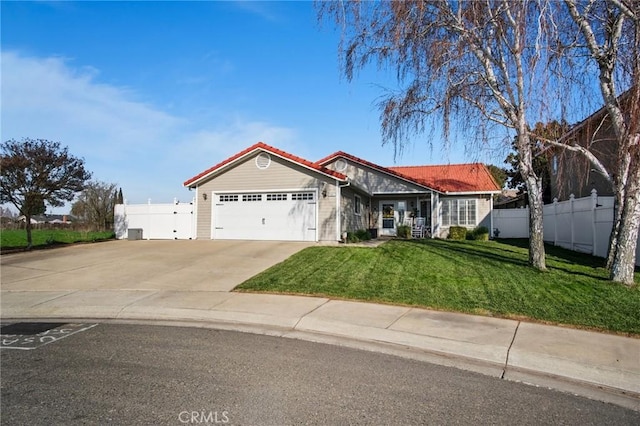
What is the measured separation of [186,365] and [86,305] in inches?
174

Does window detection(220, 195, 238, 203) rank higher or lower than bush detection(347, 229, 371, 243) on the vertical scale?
higher

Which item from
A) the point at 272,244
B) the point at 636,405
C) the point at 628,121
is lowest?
the point at 636,405

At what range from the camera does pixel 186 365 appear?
4.93 m

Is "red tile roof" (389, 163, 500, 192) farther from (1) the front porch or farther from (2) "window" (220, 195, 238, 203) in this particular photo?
(2) "window" (220, 195, 238, 203)

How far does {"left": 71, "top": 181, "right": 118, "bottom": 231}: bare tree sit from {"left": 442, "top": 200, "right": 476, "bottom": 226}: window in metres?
23.1

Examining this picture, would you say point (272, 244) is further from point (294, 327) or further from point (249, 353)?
point (249, 353)

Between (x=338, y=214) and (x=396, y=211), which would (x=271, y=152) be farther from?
(x=396, y=211)

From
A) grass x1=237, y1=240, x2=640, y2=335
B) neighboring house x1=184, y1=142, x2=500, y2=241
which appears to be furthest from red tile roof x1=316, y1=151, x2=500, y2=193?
grass x1=237, y1=240, x2=640, y2=335

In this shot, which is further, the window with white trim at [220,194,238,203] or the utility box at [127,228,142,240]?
the utility box at [127,228,142,240]

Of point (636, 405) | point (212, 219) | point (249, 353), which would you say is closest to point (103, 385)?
point (249, 353)

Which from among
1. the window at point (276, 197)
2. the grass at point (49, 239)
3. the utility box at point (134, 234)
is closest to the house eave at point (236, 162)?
the window at point (276, 197)

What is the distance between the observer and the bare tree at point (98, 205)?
3014 cm

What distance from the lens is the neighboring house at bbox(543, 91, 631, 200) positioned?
1084cm

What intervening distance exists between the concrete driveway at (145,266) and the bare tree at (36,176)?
7.94 ft
